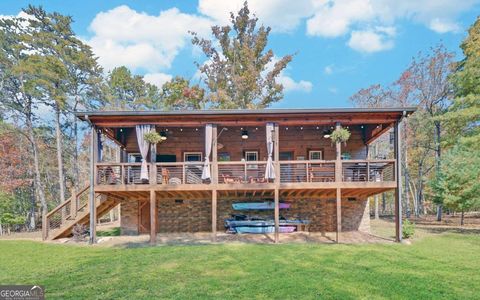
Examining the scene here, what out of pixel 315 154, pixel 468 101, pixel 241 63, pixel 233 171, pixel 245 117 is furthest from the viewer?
pixel 241 63

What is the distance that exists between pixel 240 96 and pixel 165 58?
4431 centimetres

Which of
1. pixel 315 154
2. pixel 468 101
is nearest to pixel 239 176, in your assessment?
pixel 315 154

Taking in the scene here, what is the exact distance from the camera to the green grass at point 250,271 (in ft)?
19.2

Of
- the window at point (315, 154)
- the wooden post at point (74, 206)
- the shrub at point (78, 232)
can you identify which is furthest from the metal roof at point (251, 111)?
the shrub at point (78, 232)

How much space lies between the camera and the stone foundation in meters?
14.5

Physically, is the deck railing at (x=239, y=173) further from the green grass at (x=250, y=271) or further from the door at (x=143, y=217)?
the door at (x=143, y=217)

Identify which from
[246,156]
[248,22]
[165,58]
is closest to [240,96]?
[248,22]

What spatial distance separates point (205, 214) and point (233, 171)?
2573 mm

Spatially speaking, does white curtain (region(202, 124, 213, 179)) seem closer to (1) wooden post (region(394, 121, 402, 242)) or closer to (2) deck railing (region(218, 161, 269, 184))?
(2) deck railing (region(218, 161, 269, 184))

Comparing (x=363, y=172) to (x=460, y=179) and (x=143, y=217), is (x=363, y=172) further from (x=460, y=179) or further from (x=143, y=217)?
(x=143, y=217)

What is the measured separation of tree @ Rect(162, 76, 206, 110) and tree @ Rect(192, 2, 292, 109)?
3.83 feet

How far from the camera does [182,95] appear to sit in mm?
28062

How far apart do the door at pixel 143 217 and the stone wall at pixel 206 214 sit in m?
0.17

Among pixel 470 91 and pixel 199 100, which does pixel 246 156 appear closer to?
pixel 470 91
